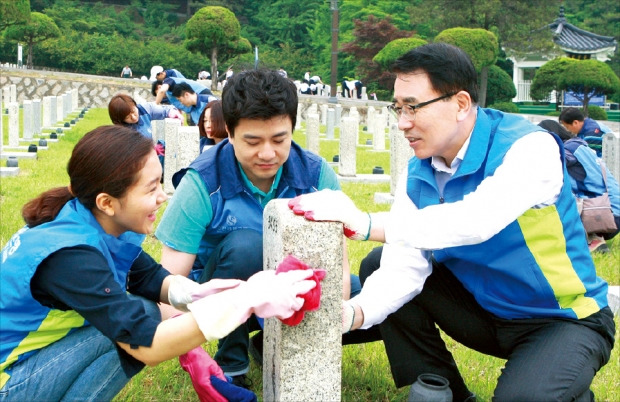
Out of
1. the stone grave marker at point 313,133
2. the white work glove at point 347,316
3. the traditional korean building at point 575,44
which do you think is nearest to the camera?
the white work glove at point 347,316

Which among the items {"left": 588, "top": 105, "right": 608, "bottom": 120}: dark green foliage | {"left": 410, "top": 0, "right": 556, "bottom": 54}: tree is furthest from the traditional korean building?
{"left": 588, "top": 105, "right": 608, "bottom": 120}: dark green foliage

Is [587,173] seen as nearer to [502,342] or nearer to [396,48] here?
[502,342]

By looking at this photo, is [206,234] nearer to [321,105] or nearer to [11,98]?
[11,98]

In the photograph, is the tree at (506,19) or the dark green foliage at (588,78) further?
the tree at (506,19)

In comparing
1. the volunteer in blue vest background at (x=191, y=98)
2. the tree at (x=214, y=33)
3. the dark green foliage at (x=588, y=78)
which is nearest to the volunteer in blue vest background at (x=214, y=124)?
the volunteer in blue vest background at (x=191, y=98)

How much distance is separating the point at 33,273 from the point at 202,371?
24.6 inches

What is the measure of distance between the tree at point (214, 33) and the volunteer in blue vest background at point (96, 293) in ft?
81.9

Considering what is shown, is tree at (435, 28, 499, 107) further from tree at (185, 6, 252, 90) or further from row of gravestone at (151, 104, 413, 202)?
tree at (185, 6, 252, 90)

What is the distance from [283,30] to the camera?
125ft

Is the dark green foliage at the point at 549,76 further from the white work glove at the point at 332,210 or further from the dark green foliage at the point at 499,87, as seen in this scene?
the white work glove at the point at 332,210

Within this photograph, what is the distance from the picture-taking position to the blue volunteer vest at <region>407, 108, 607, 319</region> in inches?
96.4

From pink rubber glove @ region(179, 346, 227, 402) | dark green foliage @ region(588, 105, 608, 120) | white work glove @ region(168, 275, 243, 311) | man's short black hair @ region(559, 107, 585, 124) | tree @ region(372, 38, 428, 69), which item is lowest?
pink rubber glove @ region(179, 346, 227, 402)

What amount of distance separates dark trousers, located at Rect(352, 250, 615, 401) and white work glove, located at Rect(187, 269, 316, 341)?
2.60 feet

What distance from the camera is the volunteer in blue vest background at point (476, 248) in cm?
233
